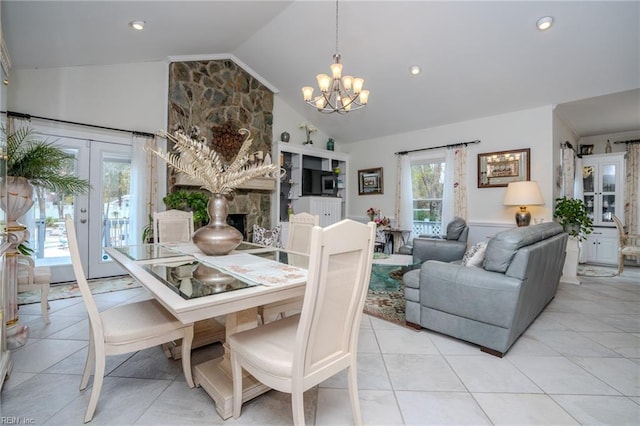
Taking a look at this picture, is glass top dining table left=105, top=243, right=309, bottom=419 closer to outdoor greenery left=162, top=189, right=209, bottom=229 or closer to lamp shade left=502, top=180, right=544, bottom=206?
outdoor greenery left=162, top=189, right=209, bottom=229

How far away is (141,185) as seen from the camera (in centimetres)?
420

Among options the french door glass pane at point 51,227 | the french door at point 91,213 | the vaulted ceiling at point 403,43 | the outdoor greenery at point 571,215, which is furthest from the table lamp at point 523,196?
the french door glass pane at point 51,227

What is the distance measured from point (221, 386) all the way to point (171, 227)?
5.99 feet

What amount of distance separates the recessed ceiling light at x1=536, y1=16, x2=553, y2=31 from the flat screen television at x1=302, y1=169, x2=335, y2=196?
3.87m

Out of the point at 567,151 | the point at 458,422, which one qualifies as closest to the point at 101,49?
the point at 458,422

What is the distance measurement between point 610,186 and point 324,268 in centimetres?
738

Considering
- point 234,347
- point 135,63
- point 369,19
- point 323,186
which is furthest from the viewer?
point 323,186

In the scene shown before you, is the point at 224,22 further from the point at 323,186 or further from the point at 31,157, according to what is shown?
the point at 323,186

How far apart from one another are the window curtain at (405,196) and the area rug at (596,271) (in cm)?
288

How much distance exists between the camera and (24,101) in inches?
135

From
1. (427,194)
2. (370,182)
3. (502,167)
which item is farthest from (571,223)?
(370,182)

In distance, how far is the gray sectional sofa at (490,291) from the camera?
81.0 inches

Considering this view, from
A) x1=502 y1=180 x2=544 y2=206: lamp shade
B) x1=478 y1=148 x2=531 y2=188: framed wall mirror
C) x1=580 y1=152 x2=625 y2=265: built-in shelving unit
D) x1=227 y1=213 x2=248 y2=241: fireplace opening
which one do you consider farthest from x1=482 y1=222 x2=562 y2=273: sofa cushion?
x1=580 y1=152 x2=625 y2=265: built-in shelving unit

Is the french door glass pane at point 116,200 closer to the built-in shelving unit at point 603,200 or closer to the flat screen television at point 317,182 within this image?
the flat screen television at point 317,182
